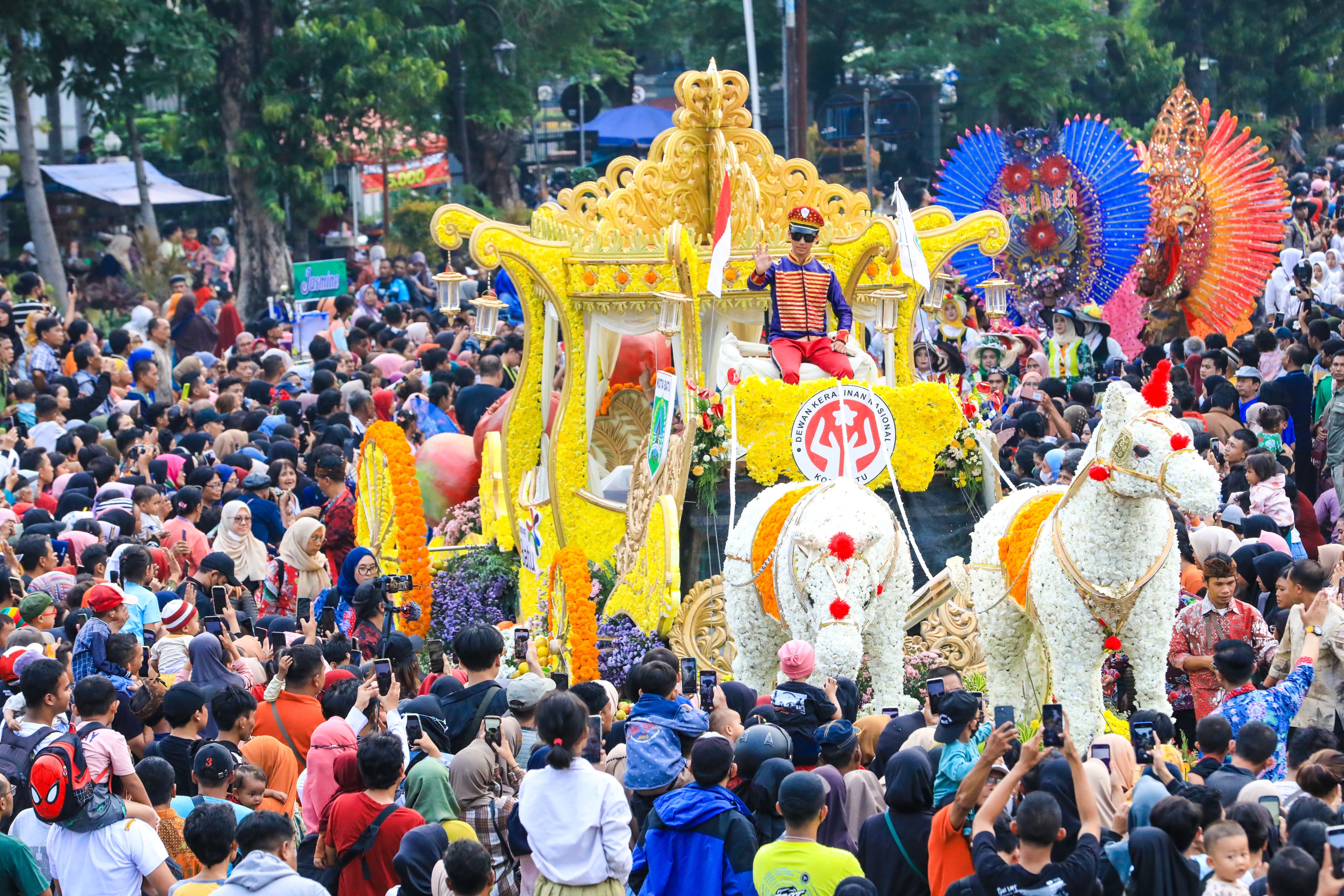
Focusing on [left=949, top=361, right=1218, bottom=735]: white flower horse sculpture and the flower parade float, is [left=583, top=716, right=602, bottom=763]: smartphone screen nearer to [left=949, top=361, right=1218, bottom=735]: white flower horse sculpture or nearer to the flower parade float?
[left=949, top=361, right=1218, bottom=735]: white flower horse sculpture

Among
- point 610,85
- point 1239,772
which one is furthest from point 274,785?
point 610,85

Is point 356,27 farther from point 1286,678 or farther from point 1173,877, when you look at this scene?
point 1173,877

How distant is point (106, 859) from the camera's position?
21.1 feet

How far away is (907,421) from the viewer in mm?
10773

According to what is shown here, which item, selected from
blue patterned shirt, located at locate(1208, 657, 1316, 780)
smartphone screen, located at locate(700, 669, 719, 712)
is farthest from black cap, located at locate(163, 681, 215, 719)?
blue patterned shirt, located at locate(1208, 657, 1316, 780)

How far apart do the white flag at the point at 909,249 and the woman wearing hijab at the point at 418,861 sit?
625 cm

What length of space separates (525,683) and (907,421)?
13.9 feet

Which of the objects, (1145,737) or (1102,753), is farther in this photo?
(1102,753)

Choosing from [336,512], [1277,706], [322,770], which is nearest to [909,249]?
[336,512]

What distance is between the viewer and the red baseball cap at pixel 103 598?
851 centimetres

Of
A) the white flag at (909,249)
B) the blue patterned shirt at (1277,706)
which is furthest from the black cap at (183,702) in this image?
the white flag at (909,249)

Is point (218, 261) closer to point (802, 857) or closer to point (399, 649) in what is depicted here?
point (399, 649)

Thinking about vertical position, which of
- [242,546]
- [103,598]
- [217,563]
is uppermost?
[103,598]

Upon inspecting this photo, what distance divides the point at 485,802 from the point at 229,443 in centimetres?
755
